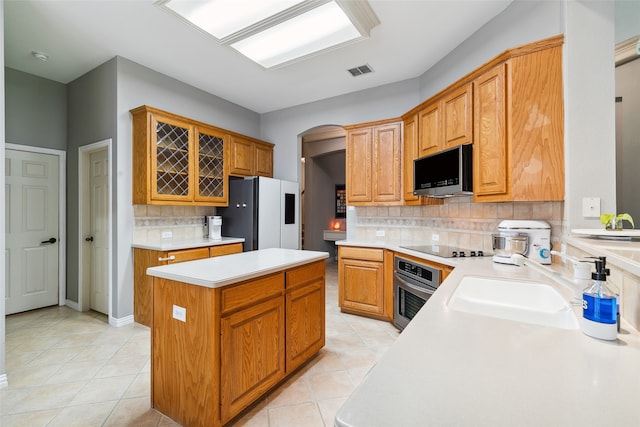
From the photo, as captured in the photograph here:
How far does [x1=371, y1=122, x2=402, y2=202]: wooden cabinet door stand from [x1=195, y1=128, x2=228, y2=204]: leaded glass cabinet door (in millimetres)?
2044

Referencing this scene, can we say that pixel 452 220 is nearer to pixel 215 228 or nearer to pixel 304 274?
pixel 304 274

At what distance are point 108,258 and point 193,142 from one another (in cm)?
163

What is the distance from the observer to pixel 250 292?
1761 millimetres

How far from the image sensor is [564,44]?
199 cm

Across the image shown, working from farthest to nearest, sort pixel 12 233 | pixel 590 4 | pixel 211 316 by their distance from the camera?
pixel 12 233
pixel 590 4
pixel 211 316

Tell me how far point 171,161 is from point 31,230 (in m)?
1.93

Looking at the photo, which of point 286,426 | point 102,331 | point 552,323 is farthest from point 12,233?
point 552,323

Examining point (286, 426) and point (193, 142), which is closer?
point (286, 426)

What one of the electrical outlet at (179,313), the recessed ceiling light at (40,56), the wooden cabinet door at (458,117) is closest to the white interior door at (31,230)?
the recessed ceiling light at (40,56)

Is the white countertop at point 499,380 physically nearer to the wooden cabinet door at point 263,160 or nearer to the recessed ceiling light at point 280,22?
the recessed ceiling light at point 280,22

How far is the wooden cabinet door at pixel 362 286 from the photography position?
3225 mm

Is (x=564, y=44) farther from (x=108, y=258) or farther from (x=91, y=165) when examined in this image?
(x=91, y=165)

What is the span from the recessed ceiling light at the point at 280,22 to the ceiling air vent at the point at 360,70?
809mm

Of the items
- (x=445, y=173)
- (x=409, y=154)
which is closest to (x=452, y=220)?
(x=445, y=173)
